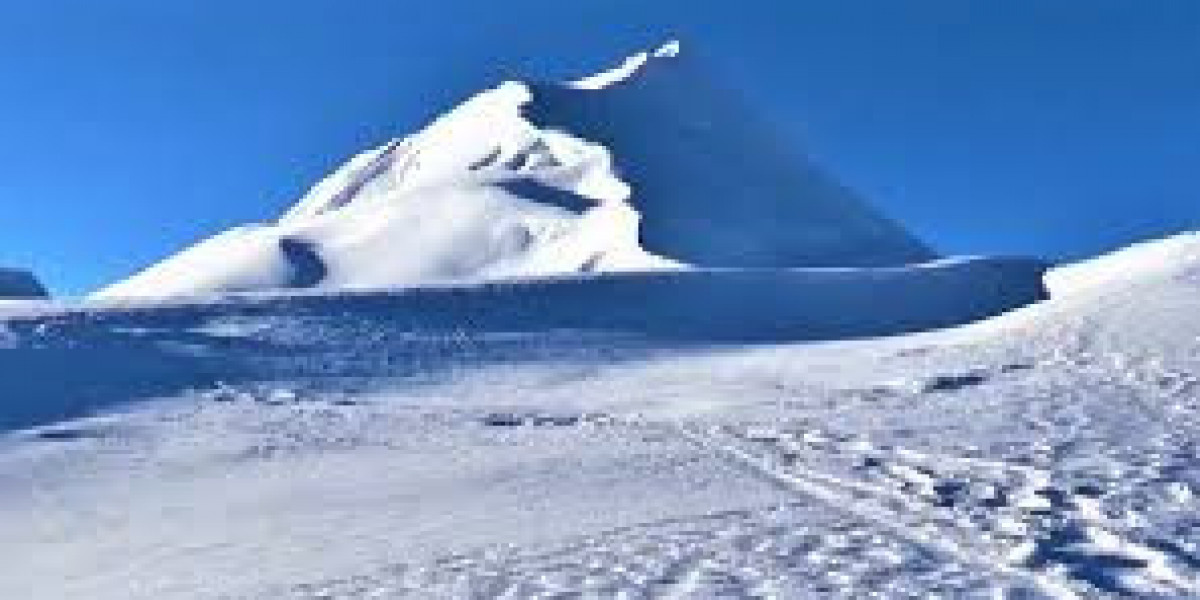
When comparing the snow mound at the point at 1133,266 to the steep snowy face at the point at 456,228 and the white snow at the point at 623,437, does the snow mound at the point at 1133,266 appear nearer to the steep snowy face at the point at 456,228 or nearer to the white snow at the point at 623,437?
the white snow at the point at 623,437

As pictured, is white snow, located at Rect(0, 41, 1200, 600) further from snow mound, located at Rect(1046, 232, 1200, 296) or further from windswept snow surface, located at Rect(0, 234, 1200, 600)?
snow mound, located at Rect(1046, 232, 1200, 296)

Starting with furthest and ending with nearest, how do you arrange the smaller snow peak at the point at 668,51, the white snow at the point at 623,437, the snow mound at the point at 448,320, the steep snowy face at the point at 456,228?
the smaller snow peak at the point at 668,51
the steep snowy face at the point at 456,228
the snow mound at the point at 448,320
the white snow at the point at 623,437

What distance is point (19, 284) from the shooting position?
211ft

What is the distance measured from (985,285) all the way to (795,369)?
52.6ft

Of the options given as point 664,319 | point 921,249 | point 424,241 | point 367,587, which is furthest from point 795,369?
point 921,249

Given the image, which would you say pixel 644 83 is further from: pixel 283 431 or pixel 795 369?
pixel 283 431

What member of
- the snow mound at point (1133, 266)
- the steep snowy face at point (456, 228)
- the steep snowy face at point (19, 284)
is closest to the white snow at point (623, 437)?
the snow mound at point (1133, 266)

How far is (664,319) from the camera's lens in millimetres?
33844

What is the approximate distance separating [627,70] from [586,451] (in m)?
61.1

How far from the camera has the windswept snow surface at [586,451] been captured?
1280 centimetres

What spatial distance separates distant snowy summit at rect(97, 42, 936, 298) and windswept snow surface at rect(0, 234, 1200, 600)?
56.3 feet

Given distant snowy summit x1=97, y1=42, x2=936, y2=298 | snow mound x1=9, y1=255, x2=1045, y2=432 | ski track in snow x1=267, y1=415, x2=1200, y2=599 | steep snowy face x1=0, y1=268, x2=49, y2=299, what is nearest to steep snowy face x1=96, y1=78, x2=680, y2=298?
distant snowy summit x1=97, y1=42, x2=936, y2=298

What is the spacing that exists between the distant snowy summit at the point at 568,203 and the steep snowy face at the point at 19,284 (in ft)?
10.7

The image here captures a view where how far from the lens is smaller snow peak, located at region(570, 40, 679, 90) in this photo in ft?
252
